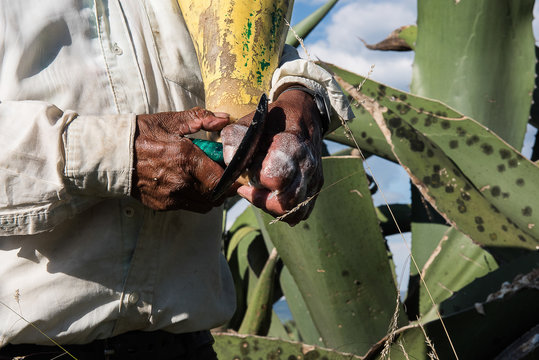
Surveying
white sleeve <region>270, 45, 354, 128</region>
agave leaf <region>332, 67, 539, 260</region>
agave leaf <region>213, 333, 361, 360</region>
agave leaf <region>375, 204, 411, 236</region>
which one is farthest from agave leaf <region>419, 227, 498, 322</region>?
white sleeve <region>270, 45, 354, 128</region>

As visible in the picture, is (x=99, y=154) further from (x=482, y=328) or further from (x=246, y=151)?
(x=482, y=328)

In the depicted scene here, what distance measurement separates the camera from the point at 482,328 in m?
0.83

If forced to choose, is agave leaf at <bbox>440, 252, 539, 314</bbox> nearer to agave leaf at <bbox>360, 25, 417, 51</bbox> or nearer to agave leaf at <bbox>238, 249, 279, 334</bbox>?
agave leaf at <bbox>238, 249, 279, 334</bbox>

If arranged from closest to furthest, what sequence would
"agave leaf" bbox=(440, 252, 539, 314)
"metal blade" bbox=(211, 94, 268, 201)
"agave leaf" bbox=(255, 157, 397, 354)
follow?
"metal blade" bbox=(211, 94, 268, 201) → "agave leaf" bbox=(440, 252, 539, 314) → "agave leaf" bbox=(255, 157, 397, 354)

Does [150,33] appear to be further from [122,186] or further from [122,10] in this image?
[122,186]

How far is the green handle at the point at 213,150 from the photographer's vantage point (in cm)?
56

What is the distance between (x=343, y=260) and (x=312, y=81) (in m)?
0.54

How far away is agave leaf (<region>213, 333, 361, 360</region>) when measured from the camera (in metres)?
1.00

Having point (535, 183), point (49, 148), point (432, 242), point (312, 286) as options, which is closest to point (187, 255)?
point (49, 148)

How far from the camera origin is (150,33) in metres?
0.70

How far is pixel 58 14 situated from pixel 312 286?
0.71 m

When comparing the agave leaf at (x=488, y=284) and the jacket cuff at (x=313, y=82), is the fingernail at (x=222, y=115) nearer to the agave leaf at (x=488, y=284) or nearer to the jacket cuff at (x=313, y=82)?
the jacket cuff at (x=313, y=82)

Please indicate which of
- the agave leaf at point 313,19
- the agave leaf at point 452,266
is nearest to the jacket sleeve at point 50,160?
the agave leaf at point 452,266

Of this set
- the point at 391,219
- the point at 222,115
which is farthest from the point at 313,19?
the point at 222,115
